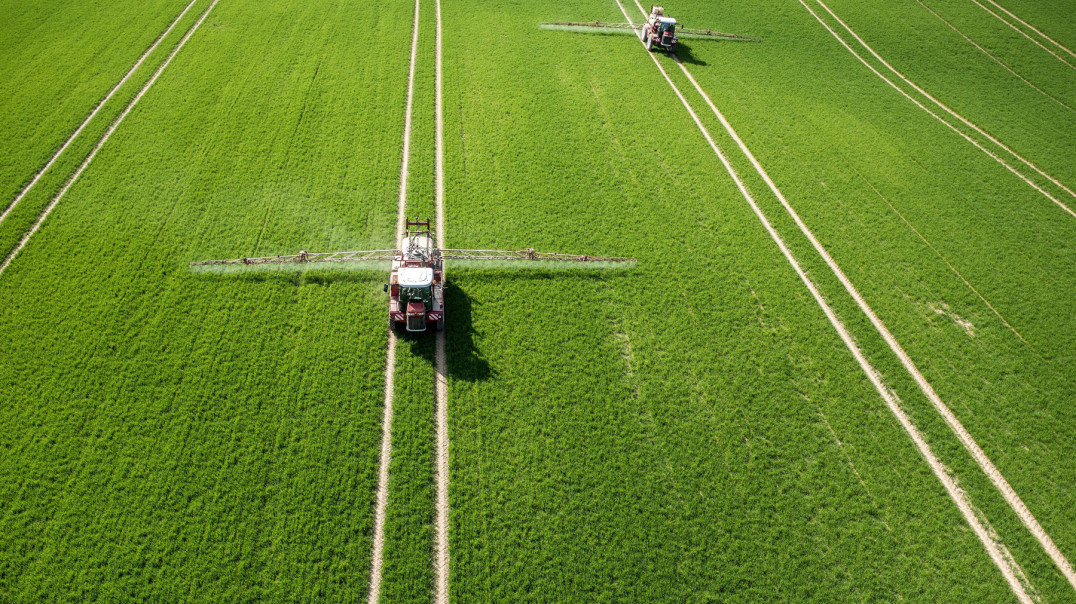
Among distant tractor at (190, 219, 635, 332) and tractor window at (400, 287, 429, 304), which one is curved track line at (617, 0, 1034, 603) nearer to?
distant tractor at (190, 219, 635, 332)

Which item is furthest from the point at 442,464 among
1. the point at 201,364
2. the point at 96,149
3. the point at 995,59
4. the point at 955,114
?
the point at 995,59

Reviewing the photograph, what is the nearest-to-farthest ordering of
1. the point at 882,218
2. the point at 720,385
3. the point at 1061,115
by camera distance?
the point at 720,385 → the point at 882,218 → the point at 1061,115

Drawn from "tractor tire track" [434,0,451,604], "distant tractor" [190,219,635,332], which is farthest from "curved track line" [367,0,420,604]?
"tractor tire track" [434,0,451,604]

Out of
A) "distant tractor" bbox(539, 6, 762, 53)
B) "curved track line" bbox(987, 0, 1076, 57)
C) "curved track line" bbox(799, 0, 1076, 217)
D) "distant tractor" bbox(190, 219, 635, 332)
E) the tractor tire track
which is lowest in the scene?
the tractor tire track

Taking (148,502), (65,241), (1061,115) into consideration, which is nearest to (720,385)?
(148,502)

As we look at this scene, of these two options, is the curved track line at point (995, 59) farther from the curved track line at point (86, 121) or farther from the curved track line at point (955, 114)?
the curved track line at point (86, 121)

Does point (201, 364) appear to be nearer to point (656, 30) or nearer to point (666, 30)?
point (656, 30)

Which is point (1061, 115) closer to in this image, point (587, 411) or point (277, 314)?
point (587, 411)
